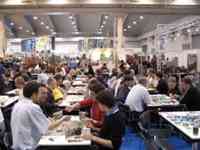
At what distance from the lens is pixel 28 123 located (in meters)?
4.14

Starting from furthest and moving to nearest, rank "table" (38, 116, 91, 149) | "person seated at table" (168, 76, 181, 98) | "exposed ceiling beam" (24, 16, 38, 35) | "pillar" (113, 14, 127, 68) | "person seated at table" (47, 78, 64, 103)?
"exposed ceiling beam" (24, 16, 38, 35)
"pillar" (113, 14, 127, 68)
"person seated at table" (168, 76, 181, 98)
"person seated at table" (47, 78, 64, 103)
"table" (38, 116, 91, 149)

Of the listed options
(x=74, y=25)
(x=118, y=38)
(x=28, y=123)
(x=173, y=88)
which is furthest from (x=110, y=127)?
(x=74, y=25)

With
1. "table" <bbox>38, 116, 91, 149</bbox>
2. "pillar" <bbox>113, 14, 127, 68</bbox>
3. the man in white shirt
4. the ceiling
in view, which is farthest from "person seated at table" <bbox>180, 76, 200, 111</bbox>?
the ceiling

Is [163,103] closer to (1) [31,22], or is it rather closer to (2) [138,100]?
(2) [138,100]

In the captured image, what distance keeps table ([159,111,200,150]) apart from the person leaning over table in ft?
5.37

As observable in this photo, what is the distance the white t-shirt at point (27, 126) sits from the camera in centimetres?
407

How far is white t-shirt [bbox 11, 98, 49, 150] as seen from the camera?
4.07 m

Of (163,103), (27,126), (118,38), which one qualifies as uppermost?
(118,38)

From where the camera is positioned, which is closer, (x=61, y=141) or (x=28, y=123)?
(x=61, y=141)

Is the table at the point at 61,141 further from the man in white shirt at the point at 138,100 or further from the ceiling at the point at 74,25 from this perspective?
the ceiling at the point at 74,25

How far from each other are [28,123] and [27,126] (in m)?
0.03

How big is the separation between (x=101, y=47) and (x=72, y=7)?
11.3 feet

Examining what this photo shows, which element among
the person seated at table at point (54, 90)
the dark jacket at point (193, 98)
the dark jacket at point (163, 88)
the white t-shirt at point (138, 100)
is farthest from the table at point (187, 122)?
the dark jacket at point (163, 88)

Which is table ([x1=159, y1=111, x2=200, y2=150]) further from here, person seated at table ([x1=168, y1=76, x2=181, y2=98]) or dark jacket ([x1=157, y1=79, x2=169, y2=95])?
dark jacket ([x1=157, y1=79, x2=169, y2=95])
